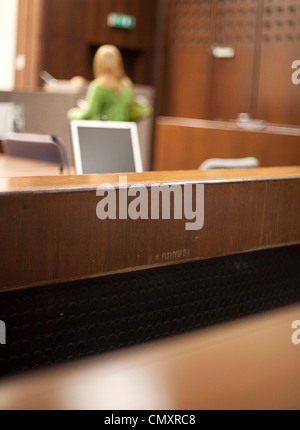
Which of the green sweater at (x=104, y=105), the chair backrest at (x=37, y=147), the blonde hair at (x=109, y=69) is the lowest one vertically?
the chair backrest at (x=37, y=147)

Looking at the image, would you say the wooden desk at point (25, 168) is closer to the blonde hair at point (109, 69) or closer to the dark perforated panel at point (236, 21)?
the blonde hair at point (109, 69)

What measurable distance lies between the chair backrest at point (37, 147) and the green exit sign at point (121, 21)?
5790mm

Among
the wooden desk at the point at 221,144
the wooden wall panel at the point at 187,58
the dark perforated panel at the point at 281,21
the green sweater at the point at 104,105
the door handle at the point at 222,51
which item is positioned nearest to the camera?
the wooden desk at the point at 221,144

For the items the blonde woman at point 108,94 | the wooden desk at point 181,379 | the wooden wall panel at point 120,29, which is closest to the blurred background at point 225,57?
the wooden wall panel at point 120,29

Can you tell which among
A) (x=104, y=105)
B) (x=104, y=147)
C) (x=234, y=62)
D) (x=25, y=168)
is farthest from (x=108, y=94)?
(x=104, y=147)

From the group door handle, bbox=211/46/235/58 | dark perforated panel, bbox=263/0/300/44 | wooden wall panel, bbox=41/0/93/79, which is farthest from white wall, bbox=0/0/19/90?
dark perforated panel, bbox=263/0/300/44

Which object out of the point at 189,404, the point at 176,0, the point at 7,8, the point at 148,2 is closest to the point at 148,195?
the point at 189,404

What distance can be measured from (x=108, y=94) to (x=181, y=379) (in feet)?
11.2

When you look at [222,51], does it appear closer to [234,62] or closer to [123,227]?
[234,62]

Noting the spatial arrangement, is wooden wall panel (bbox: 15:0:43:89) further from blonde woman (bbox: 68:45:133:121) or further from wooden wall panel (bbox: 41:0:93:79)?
blonde woman (bbox: 68:45:133:121)

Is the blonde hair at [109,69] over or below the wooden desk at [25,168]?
over

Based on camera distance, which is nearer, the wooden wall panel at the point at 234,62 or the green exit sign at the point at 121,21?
the wooden wall panel at the point at 234,62

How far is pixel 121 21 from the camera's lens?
897cm

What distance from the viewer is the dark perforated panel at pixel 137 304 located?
1277 mm
